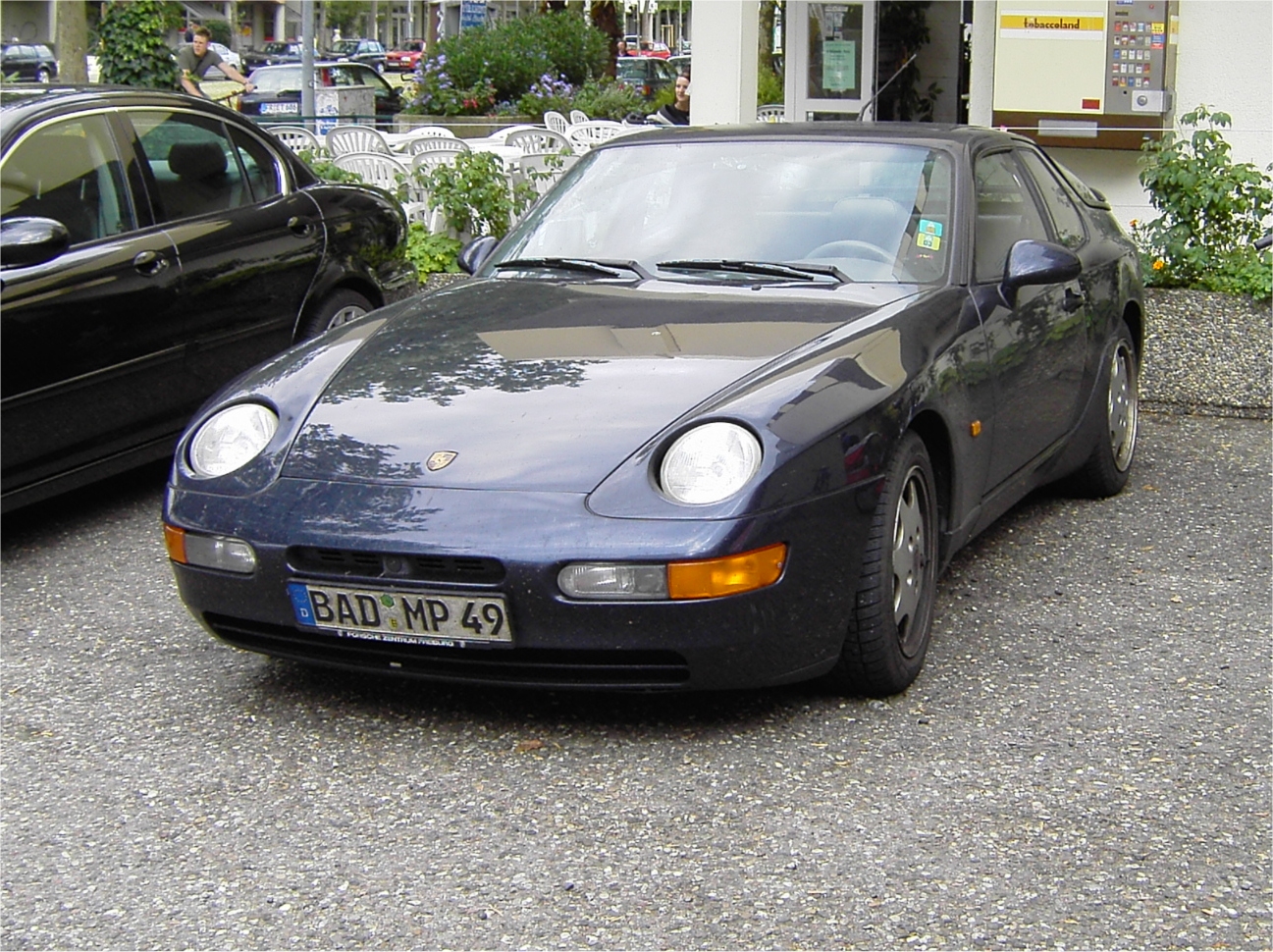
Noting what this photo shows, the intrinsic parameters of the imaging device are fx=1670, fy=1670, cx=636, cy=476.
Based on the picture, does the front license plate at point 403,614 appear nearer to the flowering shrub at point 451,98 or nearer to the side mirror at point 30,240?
the side mirror at point 30,240

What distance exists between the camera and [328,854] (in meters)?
3.27

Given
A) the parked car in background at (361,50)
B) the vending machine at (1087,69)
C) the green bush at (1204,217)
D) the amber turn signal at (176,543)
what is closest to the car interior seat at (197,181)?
the amber turn signal at (176,543)

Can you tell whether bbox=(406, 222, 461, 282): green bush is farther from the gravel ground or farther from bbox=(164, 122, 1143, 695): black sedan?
the gravel ground

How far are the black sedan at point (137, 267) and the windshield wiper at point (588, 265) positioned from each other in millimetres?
1511

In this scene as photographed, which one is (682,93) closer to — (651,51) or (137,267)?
(137,267)

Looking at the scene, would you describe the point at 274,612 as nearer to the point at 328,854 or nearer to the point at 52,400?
the point at 328,854

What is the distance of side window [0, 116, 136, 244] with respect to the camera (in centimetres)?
568

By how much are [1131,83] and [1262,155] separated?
83 cm

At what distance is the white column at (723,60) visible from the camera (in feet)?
37.2

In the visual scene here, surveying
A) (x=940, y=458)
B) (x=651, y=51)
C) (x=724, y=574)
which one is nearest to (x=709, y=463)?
(x=724, y=574)

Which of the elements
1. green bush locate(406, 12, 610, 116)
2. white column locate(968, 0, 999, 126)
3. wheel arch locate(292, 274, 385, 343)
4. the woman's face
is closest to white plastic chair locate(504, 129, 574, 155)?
the woman's face

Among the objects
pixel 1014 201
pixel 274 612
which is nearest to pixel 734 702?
pixel 274 612

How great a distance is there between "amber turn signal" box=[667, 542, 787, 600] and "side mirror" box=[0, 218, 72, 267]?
2924mm

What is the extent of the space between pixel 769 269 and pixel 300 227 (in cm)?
266
